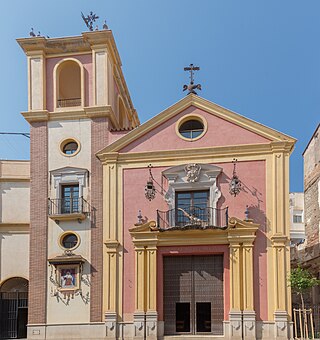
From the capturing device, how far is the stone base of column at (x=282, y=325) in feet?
79.6

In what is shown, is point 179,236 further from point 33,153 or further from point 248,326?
point 33,153

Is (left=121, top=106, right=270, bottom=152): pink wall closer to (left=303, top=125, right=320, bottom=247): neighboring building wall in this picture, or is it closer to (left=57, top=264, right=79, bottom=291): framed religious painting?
(left=57, top=264, right=79, bottom=291): framed religious painting

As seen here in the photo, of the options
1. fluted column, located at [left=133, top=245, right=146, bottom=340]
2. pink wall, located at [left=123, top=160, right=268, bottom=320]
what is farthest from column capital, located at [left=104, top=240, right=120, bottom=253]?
fluted column, located at [left=133, top=245, right=146, bottom=340]

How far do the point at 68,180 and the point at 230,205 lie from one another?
8297mm

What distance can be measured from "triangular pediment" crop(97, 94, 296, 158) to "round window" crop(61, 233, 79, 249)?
13.9 ft

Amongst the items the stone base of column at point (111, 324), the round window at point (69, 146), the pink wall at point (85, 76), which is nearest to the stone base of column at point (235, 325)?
the stone base of column at point (111, 324)

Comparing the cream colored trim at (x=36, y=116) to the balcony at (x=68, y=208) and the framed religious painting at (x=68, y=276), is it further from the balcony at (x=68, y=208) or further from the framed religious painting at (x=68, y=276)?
the framed religious painting at (x=68, y=276)

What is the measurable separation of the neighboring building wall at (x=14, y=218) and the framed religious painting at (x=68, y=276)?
3054 millimetres

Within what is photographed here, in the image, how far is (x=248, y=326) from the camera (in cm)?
2450

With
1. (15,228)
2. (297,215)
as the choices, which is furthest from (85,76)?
(297,215)

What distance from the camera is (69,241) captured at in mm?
27609

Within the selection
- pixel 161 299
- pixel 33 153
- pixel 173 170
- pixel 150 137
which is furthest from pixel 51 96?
pixel 161 299

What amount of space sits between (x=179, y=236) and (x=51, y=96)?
33.4 feet

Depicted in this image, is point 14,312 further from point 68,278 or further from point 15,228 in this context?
point 68,278
